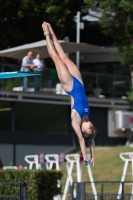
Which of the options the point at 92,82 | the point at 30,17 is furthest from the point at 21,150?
the point at 30,17

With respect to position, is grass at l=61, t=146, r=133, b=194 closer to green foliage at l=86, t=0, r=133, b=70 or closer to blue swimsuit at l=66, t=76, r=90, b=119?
green foliage at l=86, t=0, r=133, b=70

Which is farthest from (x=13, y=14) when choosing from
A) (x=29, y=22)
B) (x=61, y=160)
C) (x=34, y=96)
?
(x=61, y=160)

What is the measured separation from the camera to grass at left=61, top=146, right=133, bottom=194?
2425cm

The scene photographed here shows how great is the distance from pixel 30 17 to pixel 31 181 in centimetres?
1179

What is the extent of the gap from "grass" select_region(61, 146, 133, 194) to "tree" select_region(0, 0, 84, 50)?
5.42m

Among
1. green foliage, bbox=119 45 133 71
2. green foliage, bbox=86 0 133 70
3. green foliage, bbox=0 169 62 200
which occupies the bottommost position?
green foliage, bbox=0 169 62 200

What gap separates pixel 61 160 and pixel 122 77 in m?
8.21

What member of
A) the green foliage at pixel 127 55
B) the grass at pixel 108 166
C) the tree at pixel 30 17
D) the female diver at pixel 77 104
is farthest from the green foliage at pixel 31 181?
the tree at pixel 30 17

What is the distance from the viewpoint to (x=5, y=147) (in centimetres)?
2541

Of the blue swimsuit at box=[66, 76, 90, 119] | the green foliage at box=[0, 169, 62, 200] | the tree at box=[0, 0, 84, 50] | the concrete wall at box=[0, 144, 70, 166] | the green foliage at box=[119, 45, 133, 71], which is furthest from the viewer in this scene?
the tree at box=[0, 0, 84, 50]

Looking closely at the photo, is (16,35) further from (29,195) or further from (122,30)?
(29,195)

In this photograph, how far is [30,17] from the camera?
27.7m

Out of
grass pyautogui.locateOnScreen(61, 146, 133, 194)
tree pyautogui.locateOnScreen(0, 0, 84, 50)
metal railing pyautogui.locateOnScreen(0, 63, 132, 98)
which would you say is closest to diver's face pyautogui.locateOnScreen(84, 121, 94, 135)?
grass pyautogui.locateOnScreen(61, 146, 133, 194)

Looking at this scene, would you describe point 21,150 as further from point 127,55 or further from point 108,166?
point 127,55
